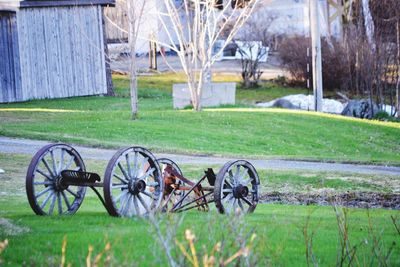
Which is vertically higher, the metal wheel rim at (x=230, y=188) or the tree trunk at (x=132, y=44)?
the tree trunk at (x=132, y=44)

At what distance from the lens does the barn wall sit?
35625 millimetres

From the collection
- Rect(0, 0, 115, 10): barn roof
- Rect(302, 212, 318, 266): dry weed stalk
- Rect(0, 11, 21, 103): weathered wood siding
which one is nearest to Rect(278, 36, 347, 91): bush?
Rect(0, 0, 115, 10): barn roof

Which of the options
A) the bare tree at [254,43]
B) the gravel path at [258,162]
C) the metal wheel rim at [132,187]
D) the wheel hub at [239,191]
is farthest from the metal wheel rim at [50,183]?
the bare tree at [254,43]

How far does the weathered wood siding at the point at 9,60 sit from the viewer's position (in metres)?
34.5

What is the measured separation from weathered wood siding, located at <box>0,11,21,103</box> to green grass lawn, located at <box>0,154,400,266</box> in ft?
68.0

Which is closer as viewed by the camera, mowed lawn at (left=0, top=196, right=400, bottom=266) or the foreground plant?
the foreground plant

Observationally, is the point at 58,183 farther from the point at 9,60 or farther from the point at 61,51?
the point at 61,51

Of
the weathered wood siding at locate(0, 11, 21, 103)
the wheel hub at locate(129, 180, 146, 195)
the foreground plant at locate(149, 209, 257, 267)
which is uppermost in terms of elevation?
the weathered wood siding at locate(0, 11, 21, 103)

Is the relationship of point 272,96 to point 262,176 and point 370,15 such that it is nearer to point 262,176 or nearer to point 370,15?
point 370,15

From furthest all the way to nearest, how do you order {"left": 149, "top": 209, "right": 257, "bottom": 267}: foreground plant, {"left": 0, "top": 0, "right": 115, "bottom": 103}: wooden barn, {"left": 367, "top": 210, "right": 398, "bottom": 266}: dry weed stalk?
{"left": 0, "top": 0, "right": 115, "bottom": 103}: wooden barn
{"left": 367, "top": 210, "right": 398, "bottom": 266}: dry weed stalk
{"left": 149, "top": 209, "right": 257, "bottom": 267}: foreground plant

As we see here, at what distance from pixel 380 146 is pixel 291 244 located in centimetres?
1880

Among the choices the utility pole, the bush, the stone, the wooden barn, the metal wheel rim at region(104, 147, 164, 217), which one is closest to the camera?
the metal wheel rim at region(104, 147, 164, 217)

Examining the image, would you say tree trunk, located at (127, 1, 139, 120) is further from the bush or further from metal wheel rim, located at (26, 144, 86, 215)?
the bush

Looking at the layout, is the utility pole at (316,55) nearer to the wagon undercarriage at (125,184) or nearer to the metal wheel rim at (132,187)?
the wagon undercarriage at (125,184)
